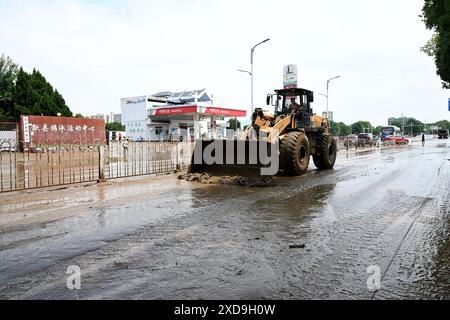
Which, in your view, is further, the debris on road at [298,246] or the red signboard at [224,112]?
the red signboard at [224,112]

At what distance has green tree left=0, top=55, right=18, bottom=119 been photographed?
1933 inches

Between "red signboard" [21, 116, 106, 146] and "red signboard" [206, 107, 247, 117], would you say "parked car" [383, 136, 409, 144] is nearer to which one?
"red signboard" [206, 107, 247, 117]

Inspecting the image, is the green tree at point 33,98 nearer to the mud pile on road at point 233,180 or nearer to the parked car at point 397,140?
the mud pile on road at point 233,180

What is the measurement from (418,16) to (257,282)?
803 inches

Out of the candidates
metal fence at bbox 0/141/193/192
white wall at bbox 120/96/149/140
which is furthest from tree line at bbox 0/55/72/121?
metal fence at bbox 0/141/193/192

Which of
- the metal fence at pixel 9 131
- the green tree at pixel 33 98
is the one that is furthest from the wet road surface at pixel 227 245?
→ the green tree at pixel 33 98

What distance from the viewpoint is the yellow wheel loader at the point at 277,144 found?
1084 cm

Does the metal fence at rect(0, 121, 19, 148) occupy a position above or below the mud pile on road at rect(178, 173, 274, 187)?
above

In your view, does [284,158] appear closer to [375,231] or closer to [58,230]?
[375,231]

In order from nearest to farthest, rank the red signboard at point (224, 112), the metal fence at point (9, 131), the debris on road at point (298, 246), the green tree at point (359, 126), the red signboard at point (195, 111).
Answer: the debris on road at point (298, 246), the metal fence at point (9, 131), the red signboard at point (195, 111), the red signboard at point (224, 112), the green tree at point (359, 126)

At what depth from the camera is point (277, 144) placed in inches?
446

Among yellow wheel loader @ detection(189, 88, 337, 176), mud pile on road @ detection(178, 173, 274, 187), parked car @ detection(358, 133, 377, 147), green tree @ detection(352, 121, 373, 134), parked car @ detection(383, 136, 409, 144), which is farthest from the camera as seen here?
green tree @ detection(352, 121, 373, 134)

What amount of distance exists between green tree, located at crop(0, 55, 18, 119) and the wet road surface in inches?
1900
